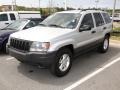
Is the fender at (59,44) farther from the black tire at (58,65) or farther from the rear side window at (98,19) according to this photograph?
the rear side window at (98,19)

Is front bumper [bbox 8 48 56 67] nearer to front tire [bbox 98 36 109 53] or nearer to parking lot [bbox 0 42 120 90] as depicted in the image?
parking lot [bbox 0 42 120 90]

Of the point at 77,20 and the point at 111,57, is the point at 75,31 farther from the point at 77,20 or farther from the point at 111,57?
the point at 111,57

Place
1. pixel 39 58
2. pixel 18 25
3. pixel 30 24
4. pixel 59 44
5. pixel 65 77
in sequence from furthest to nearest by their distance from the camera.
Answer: pixel 30 24, pixel 18 25, pixel 65 77, pixel 59 44, pixel 39 58

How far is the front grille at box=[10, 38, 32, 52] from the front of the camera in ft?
15.3

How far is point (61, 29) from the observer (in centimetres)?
531

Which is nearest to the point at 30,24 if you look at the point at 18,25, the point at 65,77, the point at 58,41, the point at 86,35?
the point at 18,25

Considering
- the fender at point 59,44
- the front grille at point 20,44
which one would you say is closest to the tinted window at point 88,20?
the fender at point 59,44

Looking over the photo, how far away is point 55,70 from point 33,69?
998mm

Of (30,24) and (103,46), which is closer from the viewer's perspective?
(103,46)

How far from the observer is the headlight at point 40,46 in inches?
177

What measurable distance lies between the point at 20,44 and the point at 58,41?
1.06m

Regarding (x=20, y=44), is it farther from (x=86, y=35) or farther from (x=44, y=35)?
(x=86, y=35)

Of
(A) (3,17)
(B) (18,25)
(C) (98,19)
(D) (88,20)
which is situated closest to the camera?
(D) (88,20)

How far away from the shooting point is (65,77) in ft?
16.4
